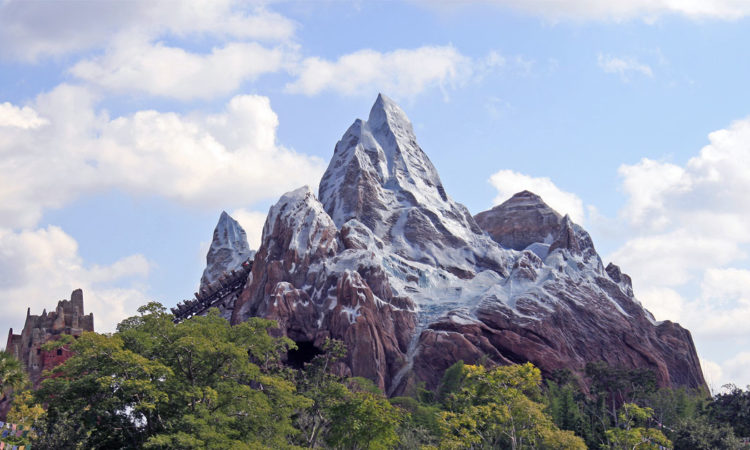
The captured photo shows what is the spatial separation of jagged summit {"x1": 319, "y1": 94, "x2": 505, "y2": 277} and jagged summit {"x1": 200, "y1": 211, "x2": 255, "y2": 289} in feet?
79.1

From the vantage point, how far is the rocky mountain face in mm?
83375

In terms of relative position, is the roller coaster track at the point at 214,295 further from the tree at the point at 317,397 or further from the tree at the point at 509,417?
the tree at the point at 509,417

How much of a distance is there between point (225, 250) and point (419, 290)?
45754 millimetres

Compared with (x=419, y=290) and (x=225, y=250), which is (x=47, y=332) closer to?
(x=419, y=290)

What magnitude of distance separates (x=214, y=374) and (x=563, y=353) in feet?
185

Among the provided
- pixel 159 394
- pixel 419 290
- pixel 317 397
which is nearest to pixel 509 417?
pixel 317 397

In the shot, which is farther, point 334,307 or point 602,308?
point 602,308

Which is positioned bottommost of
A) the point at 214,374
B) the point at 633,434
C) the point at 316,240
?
the point at 633,434

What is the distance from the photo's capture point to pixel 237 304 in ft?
297

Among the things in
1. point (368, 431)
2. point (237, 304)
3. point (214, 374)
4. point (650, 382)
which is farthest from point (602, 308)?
point (214, 374)

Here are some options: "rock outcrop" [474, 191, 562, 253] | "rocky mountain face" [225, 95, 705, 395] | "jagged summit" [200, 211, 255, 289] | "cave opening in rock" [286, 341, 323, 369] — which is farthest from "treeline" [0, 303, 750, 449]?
"rock outcrop" [474, 191, 562, 253]

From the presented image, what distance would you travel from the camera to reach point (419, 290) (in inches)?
3725

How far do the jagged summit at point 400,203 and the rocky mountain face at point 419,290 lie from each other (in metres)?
0.18

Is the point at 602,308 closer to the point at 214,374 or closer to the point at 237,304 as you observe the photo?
the point at 237,304
